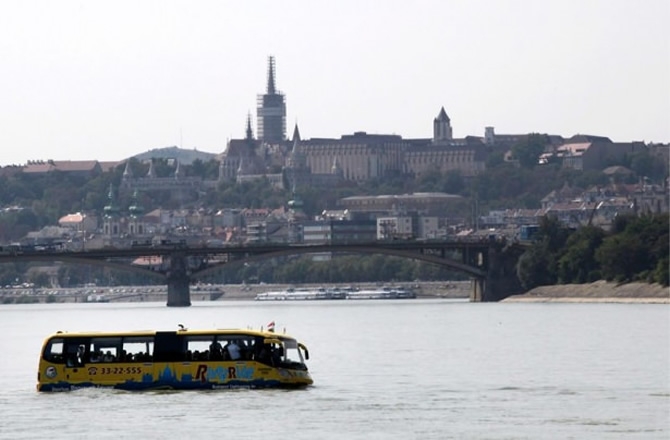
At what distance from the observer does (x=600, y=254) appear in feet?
448

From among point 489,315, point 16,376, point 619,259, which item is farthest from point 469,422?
point 619,259

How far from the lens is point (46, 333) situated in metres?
102

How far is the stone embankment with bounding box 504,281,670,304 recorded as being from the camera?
12775 centimetres

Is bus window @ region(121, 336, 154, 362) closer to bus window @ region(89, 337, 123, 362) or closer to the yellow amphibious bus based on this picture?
the yellow amphibious bus

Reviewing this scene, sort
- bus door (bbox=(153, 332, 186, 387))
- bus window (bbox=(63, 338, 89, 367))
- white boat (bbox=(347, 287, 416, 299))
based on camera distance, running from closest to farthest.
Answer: bus door (bbox=(153, 332, 186, 387)) → bus window (bbox=(63, 338, 89, 367)) → white boat (bbox=(347, 287, 416, 299))

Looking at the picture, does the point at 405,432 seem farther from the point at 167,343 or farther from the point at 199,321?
the point at 199,321

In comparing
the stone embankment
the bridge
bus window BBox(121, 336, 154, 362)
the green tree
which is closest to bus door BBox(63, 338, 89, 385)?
bus window BBox(121, 336, 154, 362)

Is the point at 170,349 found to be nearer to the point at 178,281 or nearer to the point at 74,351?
the point at 74,351

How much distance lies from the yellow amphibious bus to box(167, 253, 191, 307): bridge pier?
9953cm

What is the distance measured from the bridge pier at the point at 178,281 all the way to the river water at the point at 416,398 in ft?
228

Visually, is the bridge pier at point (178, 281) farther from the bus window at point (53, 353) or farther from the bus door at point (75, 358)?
the bus door at point (75, 358)

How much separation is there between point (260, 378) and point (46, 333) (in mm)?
48525

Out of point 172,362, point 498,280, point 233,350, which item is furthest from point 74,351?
point 498,280

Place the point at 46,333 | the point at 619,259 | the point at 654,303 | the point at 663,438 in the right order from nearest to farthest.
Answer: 1. the point at 663,438
2. the point at 46,333
3. the point at 654,303
4. the point at 619,259
